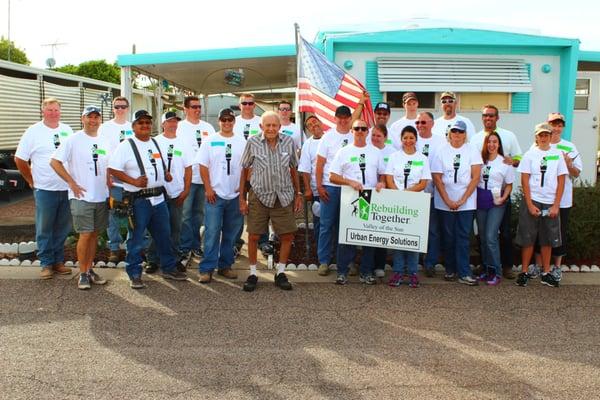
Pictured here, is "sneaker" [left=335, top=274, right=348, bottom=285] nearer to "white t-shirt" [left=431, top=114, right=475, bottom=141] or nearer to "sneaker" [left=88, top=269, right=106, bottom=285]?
"white t-shirt" [left=431, top=114, right=475, bottom=141]

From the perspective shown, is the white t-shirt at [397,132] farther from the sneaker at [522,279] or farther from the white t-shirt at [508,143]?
the sneaker at [522,279]

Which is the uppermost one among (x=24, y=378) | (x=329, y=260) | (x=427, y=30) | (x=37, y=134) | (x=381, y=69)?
(x=427, y=30)

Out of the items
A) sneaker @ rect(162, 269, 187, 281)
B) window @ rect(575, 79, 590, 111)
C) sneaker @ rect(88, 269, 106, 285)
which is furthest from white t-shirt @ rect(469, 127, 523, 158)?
window @ rect(575, 79, 590, 111)

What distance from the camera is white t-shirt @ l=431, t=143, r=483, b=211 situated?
6.49 metres

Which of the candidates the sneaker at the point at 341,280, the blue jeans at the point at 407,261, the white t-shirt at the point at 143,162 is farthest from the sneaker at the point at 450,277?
the white t-shirt at the point at 143,162

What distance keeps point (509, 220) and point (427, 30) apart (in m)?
4.03

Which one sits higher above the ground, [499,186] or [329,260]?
[499,186]

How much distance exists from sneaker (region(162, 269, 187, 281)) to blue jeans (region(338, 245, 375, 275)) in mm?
1729

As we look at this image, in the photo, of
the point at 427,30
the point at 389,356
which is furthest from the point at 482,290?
the point at 427,30

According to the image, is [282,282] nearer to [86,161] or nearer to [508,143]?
Answer: [86,161]

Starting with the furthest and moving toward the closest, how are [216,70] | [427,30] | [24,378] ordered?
1. [216,70]
2. [427,30]
3. [24,378]

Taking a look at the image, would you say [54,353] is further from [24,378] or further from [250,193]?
[250,193]

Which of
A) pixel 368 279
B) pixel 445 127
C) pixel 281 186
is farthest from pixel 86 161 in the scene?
pixel 445 127

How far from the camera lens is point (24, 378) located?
4.09 m
